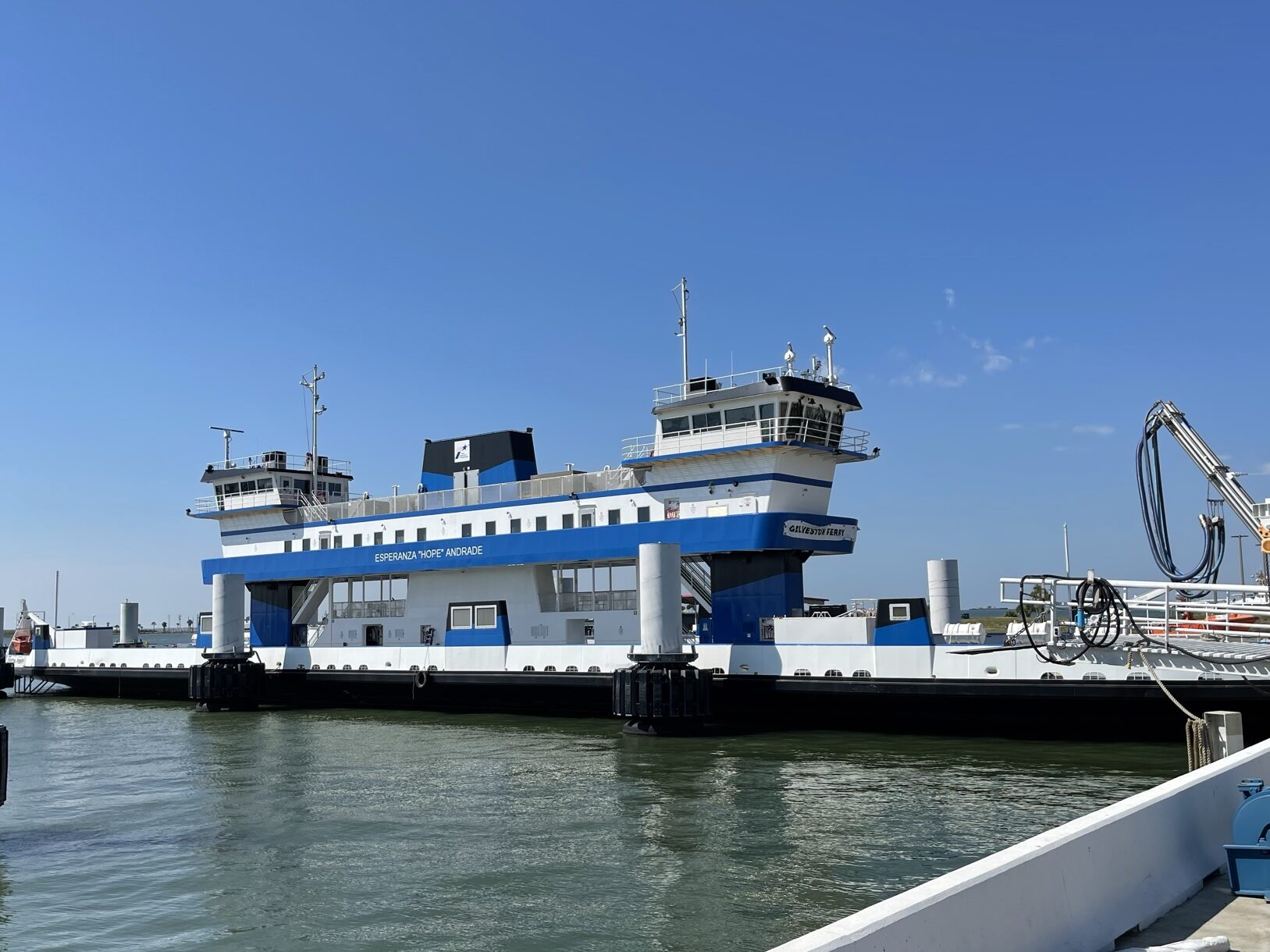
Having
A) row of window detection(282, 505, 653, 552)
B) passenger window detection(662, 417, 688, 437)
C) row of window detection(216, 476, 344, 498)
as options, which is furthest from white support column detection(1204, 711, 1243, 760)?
row of window detection(216, 476, 344, 498)

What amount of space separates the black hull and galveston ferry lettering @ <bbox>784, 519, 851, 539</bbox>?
3.82 meters

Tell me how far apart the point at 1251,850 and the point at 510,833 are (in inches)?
363

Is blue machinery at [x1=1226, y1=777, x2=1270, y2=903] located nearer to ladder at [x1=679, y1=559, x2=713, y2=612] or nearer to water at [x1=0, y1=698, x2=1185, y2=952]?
water at [x1=0, y1=698, x2=1185, y2=952]

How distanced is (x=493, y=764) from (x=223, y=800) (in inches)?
190

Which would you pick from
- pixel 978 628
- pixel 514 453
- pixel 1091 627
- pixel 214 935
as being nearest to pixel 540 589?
pixel 514 453

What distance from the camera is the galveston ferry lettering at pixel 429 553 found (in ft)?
99.9

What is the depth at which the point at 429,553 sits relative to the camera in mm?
31422

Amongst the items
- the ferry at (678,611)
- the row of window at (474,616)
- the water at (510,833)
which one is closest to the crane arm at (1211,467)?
the ferry at (678,611)

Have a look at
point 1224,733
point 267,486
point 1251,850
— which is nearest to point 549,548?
point 267,486

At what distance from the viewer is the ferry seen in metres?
20.3

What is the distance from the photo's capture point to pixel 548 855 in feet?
39.9

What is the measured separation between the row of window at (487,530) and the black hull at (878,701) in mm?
4361

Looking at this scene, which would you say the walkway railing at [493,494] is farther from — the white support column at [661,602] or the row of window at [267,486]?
the white support column at [661,602]

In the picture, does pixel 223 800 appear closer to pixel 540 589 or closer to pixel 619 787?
pixel 619 787
